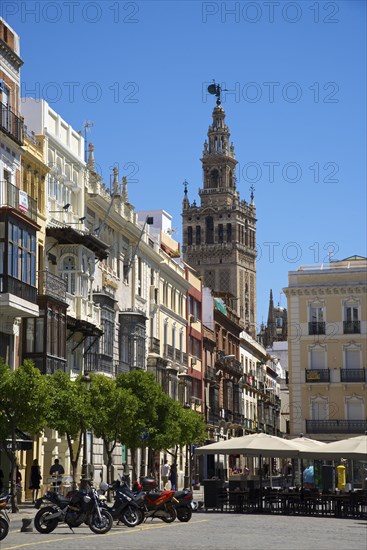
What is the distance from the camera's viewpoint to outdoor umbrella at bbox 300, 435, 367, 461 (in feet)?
121

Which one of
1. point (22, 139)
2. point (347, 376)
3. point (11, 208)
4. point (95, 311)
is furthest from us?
point (347, 376)

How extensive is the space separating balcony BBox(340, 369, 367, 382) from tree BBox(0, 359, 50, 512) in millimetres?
42248

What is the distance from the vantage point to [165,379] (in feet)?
221

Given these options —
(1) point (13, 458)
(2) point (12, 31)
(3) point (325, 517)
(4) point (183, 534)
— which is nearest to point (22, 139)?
(2) point (12, 31)

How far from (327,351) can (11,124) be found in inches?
1491

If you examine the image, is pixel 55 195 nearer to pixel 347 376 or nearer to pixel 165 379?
pixel 165 379

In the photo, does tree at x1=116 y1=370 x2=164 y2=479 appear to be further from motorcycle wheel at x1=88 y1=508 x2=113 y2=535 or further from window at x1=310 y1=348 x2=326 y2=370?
window at x1=310 y1=348 x2=326 y2=370

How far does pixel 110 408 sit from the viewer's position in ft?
148

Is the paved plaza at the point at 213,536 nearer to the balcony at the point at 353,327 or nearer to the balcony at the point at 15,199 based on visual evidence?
the balcony at the point at 15,199

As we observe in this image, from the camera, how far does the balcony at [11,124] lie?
42.4m

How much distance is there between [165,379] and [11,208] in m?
28.8

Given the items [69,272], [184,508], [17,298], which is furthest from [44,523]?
[69,272]

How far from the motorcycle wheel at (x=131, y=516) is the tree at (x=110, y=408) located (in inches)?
579

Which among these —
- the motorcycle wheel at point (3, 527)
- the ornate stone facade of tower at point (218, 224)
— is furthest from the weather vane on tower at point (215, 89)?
the motorcycle wheel at point (3, 527)
